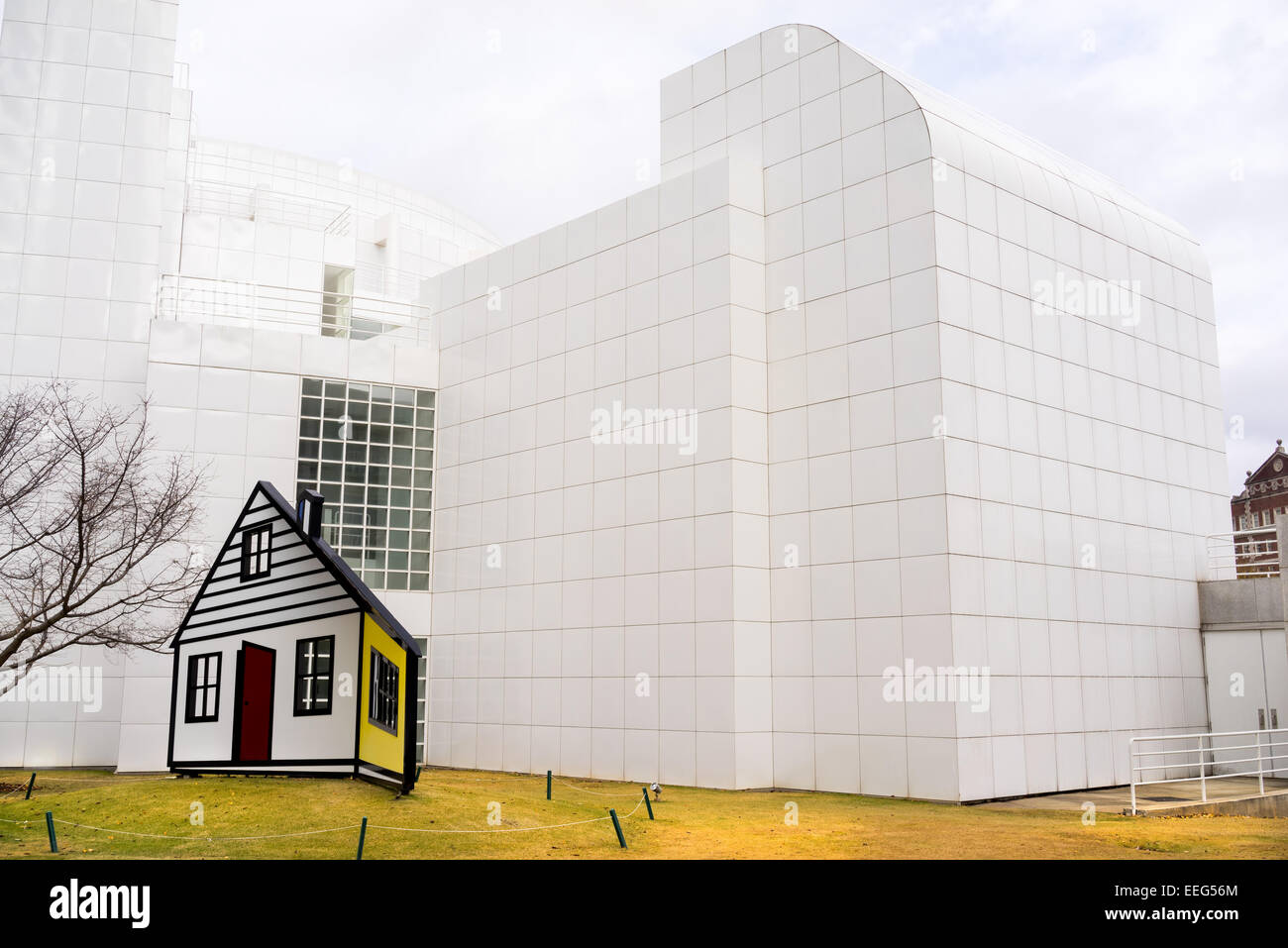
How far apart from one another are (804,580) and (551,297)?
383 inches

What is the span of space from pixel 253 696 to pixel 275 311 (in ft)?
58.6

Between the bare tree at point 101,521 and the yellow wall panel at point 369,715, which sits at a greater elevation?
the bare tree at point 101,521

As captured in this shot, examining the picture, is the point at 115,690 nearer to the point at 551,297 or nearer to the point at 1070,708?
the point at 551,297

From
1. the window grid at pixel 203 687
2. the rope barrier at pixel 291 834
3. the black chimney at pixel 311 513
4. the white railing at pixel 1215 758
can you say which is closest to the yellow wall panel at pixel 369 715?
the rope barrier at pixel 291 834

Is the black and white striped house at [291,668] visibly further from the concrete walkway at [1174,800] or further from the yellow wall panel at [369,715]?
the concrete walkway at [1174,800]

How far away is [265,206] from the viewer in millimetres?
38250

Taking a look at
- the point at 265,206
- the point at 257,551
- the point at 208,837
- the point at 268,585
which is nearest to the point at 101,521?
the point at 257,551

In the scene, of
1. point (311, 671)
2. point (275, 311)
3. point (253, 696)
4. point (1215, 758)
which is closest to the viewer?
point (311, 671)

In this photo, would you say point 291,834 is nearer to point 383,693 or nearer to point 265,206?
point 383,693

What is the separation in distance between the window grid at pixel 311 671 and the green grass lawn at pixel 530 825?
3.83 ft

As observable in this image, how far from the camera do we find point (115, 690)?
26875mm

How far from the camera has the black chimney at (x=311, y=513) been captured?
54.9 feet

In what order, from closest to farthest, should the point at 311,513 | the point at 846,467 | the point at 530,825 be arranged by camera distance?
the point at 530,825 < the point at 311,513 < the point at 846,467
